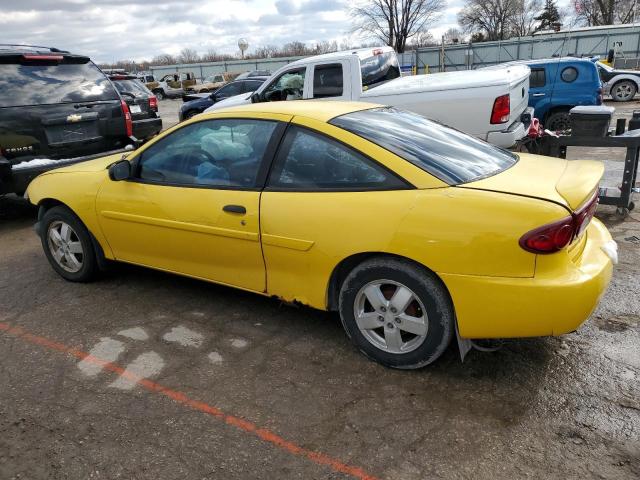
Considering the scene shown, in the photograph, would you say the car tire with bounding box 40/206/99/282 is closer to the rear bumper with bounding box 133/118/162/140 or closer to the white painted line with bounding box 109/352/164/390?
the white painted line with bounding box 109/352/164/390

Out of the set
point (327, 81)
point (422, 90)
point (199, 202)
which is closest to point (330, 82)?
point (327, 81)

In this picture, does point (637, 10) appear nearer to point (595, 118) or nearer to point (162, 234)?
point (595, 118)

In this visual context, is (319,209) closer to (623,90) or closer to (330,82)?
(330,82)

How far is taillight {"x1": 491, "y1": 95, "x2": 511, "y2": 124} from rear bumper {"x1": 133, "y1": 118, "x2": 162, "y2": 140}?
6538 millimetres

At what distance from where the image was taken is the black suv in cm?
566

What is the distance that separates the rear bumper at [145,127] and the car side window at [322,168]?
24.7 feet

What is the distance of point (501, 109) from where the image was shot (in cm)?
668

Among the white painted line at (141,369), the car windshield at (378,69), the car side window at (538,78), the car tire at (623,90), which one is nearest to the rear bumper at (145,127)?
the car windshield at (378,69)

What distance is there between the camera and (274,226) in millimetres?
3131

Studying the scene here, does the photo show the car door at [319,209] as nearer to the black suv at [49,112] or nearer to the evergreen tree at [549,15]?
the black suv at [49,112]

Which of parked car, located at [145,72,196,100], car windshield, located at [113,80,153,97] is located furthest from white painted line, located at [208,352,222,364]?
parked car, located at [145,72,196,100]

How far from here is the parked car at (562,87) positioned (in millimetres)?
10898

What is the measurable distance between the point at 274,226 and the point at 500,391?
1561 millimetres

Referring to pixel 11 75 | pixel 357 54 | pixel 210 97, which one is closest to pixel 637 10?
pixel 210 97
